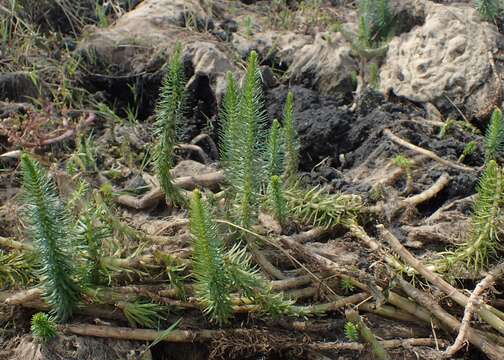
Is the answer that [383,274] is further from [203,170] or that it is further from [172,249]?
[203,170]

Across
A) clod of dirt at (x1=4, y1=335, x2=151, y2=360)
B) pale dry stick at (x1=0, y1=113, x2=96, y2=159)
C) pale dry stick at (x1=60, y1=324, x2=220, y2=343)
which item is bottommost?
pale dry stick at (x1=0, y1=113, x2=96, y2=159)

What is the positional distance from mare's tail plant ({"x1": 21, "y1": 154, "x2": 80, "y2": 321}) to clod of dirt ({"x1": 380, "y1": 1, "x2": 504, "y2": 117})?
2578 millimetres

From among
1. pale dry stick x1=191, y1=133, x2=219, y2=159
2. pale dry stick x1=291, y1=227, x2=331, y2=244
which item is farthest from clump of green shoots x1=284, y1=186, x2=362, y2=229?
pale dry stick x1=191, y1=133, x2=219, y2=159

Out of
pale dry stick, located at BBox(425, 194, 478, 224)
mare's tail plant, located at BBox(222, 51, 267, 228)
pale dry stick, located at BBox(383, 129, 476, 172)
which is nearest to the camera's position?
mare's tail plant, located at BBox(222, 51, 267, 228)

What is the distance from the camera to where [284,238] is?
274 cm

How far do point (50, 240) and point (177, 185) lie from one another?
1.01 meters

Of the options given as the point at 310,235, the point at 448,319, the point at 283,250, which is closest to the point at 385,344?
the point at 448,319

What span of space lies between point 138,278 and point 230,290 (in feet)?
1.27

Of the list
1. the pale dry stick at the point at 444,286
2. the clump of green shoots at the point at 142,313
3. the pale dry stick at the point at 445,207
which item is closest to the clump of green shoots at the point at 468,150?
the pale dry stick at the point at 445,207

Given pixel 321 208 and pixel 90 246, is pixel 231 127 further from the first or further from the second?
pixel 90 246

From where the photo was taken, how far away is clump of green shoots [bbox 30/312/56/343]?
2.25m

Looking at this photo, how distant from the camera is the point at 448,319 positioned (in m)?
2.52

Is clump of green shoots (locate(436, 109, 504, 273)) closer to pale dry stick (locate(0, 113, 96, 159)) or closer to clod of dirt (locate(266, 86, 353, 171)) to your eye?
clod of dirt (locate(266, 86, 353, 171))

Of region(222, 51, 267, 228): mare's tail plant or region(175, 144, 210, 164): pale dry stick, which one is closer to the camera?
region(222, 51, 267, 228): mare's tail plant
